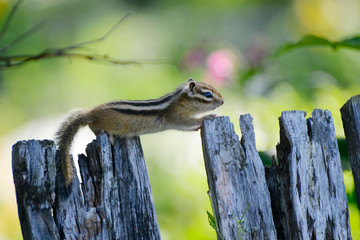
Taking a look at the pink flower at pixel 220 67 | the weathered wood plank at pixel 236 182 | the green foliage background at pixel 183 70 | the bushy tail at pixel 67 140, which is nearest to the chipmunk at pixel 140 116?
the bushy tail at pixel 67 140

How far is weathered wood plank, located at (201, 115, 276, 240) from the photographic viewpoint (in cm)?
186

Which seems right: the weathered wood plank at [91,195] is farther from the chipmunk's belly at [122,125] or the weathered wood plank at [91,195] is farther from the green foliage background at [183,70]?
the green foliage background at [183,70]

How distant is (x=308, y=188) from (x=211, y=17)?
273 inches

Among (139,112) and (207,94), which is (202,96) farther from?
(139,112)

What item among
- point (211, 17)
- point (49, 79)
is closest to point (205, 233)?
point (49, 79)

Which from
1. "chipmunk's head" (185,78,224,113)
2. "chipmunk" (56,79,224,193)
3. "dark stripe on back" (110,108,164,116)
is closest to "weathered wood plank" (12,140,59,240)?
"chipmunk" (56,79,224,193)

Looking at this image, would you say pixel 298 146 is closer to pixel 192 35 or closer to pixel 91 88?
pixel 91 88

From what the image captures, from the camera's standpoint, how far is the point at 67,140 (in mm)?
2217

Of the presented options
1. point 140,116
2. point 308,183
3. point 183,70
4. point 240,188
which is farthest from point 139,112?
point 183,70

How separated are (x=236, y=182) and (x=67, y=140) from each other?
32.5 inches

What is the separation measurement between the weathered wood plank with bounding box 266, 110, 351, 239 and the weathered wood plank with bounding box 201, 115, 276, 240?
0.08 metres

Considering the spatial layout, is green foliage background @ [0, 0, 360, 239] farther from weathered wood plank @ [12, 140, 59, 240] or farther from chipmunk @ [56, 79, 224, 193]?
weathered wood plank @ [12, 140, 59, 240]

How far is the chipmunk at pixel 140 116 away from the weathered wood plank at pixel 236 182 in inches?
20.1

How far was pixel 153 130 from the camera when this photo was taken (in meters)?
2.73
